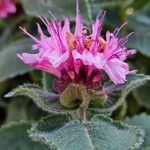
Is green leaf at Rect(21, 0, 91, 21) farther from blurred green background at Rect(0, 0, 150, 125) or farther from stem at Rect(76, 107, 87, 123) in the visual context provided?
stem at Rect(76, 107, 87, 123)

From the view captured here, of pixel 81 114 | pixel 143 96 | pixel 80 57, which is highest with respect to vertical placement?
pixel 80 57

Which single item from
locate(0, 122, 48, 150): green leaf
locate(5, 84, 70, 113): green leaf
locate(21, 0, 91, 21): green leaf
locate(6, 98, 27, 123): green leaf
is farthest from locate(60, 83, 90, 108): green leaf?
locate(6, 98, 27, 123): green leaf

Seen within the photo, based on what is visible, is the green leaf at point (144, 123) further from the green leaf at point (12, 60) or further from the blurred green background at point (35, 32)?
the green leaf at point (12, 60)

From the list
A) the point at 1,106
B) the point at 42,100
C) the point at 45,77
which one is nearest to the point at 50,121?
the point at 42,100

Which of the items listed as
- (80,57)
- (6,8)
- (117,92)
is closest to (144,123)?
(117,92)

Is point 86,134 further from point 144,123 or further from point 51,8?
point 51,8

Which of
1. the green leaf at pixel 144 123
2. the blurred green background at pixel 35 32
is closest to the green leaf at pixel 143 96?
the blurred green background at pixel 35 32
